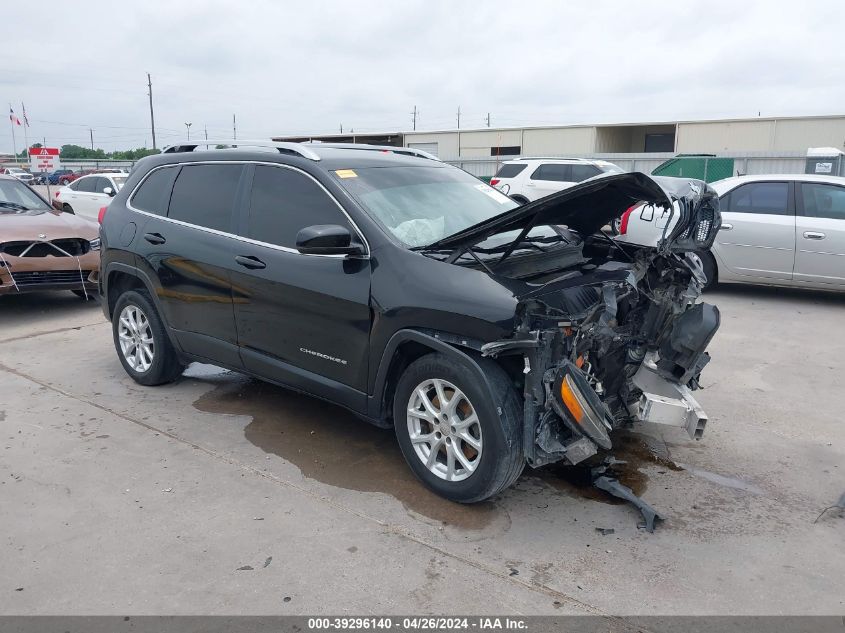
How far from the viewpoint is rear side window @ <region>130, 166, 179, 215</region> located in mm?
5398

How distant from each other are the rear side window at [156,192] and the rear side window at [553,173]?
13.1 meters

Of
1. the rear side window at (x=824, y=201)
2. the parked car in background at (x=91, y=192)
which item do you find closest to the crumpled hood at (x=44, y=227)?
the rear side window at (x=824, y=201)

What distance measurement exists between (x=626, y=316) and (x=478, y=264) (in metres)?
0.97

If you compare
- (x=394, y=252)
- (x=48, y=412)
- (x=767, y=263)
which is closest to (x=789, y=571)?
(x=394, y=252)

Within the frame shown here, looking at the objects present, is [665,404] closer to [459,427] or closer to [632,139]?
[459,427]

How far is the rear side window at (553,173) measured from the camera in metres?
17.4

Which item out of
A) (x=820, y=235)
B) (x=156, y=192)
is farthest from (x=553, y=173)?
(x=156, y=192)

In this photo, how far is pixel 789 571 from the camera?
3227 millimetres

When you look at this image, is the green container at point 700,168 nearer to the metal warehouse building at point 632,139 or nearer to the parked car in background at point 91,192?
the metal warehouse building at point 632,139

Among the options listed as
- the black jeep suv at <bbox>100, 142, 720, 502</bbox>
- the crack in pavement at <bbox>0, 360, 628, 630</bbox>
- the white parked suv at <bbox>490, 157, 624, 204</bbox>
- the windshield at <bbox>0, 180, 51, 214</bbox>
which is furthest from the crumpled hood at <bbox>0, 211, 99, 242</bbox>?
the white parked suv at <bbox>490, 157, 624, 204</bbox>

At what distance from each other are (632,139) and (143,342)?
109ft

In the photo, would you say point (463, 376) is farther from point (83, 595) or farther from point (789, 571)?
point (83, 595)

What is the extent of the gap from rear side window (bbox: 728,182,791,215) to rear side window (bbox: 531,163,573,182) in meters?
8.25

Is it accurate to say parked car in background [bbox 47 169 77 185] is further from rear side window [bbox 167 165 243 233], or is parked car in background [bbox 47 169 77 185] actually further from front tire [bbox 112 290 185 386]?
rear side window [bbox 167 165 243 233]
